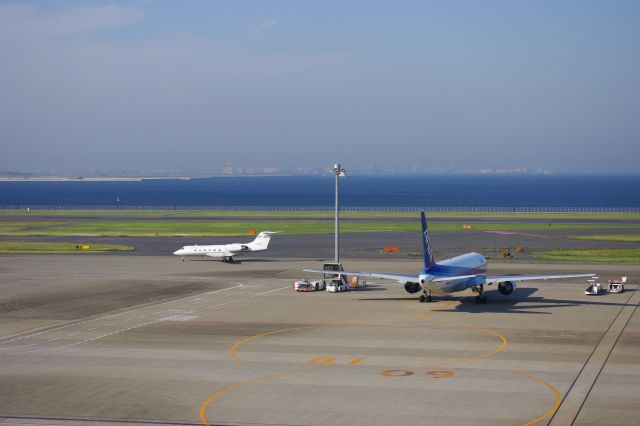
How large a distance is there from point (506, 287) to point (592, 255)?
37.7 m

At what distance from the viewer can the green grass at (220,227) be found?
144500 millimetres

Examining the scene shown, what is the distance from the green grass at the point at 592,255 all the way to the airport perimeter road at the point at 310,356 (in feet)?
70.6

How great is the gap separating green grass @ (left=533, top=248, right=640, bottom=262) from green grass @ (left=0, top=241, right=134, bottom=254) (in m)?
58.5

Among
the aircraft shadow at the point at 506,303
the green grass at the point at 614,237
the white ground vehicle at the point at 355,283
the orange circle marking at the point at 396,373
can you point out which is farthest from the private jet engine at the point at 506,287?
the green grass at the point at 614,237

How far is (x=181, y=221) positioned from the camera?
570 ft

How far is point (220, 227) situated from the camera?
154750 millimetres

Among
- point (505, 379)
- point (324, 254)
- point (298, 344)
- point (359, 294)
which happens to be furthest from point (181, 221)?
point (505, 379)

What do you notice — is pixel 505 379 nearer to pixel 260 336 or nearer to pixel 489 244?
pixel 260 336

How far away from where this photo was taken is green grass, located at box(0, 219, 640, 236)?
474 ft

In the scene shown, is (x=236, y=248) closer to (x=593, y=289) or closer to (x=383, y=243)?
(x=383, y=243)

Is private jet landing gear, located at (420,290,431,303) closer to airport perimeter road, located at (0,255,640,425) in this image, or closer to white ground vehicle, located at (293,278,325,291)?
airport perimeter road, located at (0,255,640,425)

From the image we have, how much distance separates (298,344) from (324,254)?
56505 millimetres

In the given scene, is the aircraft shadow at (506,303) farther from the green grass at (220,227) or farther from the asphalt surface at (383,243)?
the green grass at (220,227)

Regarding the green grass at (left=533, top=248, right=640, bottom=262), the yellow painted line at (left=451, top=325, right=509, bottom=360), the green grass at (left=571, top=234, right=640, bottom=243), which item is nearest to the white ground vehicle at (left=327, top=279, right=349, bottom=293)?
the yellow painted line at (left=451, top=325, right=509, bottom=360)
